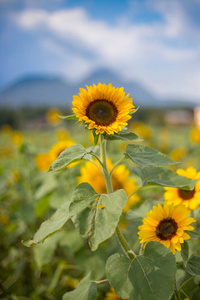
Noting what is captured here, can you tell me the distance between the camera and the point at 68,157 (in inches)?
32.3

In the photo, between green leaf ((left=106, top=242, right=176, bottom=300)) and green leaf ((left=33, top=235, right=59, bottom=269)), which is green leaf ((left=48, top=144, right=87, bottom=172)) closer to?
green leaf ((left=106, top=242, right=176, bottom=300))

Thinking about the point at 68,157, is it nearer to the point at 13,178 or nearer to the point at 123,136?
the point at 123,136

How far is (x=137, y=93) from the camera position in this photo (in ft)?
539

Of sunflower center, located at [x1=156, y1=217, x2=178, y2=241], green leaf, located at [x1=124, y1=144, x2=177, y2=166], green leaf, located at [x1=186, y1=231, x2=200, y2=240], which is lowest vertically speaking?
green leaf, located at [x1=186, y1=231, x2=200, y2=240]

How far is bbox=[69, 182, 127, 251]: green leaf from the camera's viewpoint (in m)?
0.70

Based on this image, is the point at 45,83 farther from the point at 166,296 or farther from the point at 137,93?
the point at 166,296

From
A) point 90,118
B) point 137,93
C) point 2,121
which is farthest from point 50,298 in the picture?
point 137,93

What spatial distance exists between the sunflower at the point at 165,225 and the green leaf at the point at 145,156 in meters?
0.19

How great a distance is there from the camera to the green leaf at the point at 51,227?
786 mm

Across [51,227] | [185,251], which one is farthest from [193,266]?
[51,227]

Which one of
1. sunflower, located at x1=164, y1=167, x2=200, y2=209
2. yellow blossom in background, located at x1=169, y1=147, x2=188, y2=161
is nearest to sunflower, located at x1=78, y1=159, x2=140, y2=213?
sunflower, located at x1=164, y1=167, x2=200, y2=209

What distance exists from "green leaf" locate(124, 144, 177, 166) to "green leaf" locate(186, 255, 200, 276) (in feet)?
1.15

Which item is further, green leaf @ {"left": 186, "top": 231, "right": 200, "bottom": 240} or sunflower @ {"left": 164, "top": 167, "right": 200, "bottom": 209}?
sunflower @ {"left": 164, "top": 167, "right": 200, "bottom": 209}

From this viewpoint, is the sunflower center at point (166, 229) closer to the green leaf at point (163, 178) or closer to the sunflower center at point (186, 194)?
the green leaf at point (163, 178)
